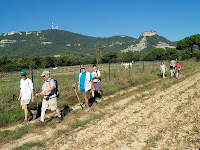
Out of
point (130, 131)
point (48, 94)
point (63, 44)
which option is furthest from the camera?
point (63, 44)

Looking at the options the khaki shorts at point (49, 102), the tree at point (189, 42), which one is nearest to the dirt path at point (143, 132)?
the khaki shorts at point (49, 102)

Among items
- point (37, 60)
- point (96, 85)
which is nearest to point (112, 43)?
point (37, 60)

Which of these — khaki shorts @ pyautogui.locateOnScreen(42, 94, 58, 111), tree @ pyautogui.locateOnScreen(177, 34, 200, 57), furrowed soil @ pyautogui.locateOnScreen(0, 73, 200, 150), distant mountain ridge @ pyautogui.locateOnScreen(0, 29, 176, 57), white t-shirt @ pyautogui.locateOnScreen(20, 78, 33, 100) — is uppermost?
distant mountain ridge @ pyautogui.locateOnScreen(0, 29, 176, 57)

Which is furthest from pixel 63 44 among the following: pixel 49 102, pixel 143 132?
pixel 143 132

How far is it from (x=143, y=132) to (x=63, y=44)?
129513 mm

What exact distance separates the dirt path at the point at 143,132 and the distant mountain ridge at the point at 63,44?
334ft

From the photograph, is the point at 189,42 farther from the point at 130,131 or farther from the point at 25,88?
the point at 25,88

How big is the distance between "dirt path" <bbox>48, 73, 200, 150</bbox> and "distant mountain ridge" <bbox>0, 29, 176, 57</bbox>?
10186cm

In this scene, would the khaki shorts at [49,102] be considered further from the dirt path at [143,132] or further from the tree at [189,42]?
the tree at [189,42]

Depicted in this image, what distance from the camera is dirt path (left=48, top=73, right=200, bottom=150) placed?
155 inches

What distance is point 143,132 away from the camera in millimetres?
4512

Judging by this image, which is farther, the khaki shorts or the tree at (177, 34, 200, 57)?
the tree at (177, 34, 200, 57)

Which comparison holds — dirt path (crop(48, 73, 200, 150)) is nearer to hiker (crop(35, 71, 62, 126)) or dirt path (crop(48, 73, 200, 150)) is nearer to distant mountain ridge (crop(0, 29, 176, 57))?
hiker (crop(35, 71, 62, 126))

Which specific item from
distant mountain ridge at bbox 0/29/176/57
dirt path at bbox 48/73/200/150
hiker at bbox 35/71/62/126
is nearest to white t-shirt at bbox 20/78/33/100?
hiker at bbox 35/71/62/126
